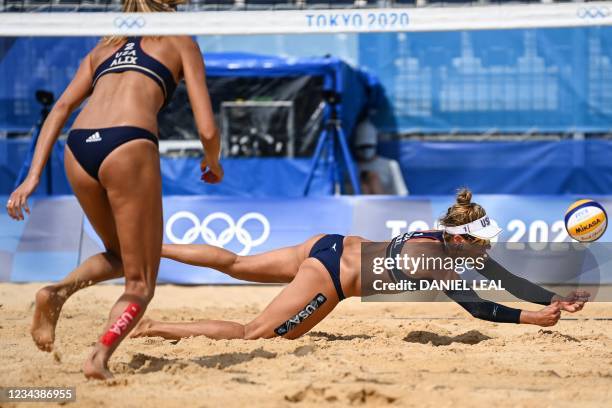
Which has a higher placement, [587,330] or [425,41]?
[425,41]

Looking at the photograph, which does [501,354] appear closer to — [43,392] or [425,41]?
[43,392]

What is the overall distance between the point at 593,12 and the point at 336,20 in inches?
55.4

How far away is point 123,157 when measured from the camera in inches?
151

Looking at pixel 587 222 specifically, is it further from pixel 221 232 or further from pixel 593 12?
pixel 221 232

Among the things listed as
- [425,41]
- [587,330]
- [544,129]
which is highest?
[425,41]

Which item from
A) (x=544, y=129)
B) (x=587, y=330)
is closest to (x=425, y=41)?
(x=544, y=129)

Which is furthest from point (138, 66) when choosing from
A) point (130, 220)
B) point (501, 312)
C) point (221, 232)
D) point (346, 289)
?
point (221, 232)

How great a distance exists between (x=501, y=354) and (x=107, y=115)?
231cm

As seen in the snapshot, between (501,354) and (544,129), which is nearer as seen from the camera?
(501,354)

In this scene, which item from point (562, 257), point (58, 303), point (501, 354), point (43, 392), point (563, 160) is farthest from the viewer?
point (563, 160)

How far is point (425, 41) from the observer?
10547 millimetres

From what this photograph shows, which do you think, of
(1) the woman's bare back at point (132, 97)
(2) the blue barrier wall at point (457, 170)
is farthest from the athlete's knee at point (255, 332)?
(2) the blue barrier wall at point (457, 170)

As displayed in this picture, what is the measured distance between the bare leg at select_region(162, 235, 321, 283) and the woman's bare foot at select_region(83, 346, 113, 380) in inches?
64.7

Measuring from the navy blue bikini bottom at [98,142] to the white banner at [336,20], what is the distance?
3.84ft
